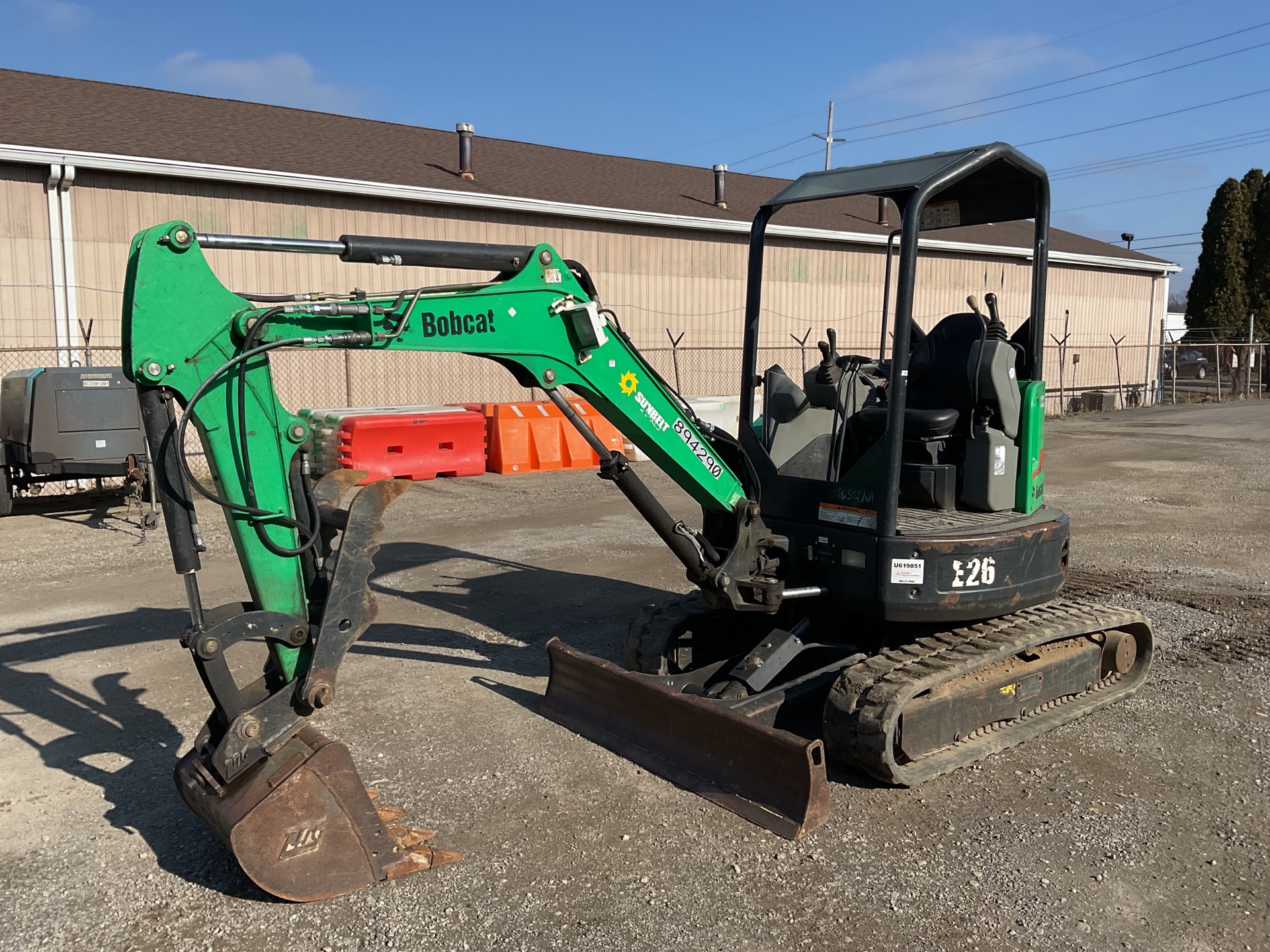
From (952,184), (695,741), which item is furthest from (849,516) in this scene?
(952,184)

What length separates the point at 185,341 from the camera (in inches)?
149

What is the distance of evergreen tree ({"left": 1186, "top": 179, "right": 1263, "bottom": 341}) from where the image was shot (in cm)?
3962

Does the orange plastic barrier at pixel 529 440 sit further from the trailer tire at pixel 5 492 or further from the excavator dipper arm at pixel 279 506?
the excavator dipper arm at pixel 279 506

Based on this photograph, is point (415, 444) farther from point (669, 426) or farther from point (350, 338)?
point (350, 338)

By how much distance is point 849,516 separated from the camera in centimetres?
543

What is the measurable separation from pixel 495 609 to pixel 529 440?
7.69 meters

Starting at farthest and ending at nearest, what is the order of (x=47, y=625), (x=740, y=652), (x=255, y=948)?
(x=47, y=625), (x=740, y=652), (x=255, y=948)

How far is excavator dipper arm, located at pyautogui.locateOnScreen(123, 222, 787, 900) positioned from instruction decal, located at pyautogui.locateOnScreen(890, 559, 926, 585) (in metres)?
2.15

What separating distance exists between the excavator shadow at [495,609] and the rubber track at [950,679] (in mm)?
2256

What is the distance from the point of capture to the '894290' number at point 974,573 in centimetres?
532

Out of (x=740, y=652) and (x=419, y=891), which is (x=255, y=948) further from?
(x=740, y=652)

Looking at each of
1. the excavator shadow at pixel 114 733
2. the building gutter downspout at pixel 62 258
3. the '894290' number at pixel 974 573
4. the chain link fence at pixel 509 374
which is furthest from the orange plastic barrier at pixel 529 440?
the '894290' number at pixel 974 573

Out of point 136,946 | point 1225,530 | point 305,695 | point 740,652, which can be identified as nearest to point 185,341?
point 305,695

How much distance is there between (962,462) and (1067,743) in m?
1.59
